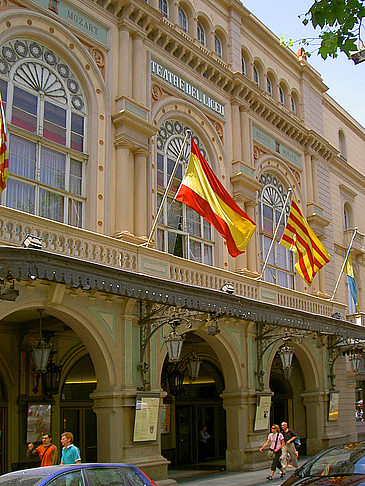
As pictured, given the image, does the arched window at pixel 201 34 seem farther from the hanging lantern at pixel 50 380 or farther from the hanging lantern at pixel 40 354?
the hanging lantern at pixel 40 354

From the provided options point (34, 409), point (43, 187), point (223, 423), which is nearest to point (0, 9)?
point (43, 187)

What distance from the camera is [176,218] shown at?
69.5ft

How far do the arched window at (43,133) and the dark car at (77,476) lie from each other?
8.85m

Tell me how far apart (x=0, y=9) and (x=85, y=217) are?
592cm

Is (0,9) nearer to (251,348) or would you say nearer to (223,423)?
(251,348)

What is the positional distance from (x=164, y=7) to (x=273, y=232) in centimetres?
962

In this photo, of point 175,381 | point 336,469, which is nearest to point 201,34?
point 175,381

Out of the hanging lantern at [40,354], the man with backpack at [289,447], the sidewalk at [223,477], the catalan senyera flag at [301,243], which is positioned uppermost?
the catalan senyera flag at [301,243]

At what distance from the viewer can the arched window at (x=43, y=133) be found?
16812 mm

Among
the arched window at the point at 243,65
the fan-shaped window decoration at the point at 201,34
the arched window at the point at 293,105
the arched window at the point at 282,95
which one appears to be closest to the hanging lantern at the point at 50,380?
the fan-shaped window decoration at the point at 201,34

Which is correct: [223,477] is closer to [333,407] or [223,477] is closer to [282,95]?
[333,407]

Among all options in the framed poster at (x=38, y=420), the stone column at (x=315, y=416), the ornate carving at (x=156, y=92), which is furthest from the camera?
the stone column at (x=315, y=416)

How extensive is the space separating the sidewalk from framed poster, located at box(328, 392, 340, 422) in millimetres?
5045

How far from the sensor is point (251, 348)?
70.3 feet
